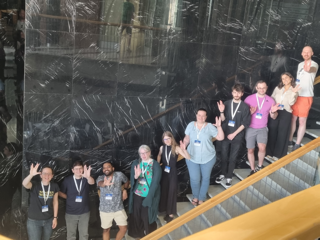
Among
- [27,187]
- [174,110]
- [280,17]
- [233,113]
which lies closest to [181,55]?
[174,110]

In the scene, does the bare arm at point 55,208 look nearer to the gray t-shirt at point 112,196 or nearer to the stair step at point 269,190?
the gray t-shirt at point 112,196

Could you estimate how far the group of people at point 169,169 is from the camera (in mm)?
5441

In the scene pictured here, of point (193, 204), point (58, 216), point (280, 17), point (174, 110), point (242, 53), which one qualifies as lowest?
point (58, 216)

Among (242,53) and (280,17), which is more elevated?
(280,17)

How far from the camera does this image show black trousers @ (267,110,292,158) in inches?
225

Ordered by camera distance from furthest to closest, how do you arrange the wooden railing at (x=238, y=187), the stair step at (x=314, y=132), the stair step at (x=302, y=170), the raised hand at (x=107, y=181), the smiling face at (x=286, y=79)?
1. the stair step at (x=314, y=132)
2. the raised hand at (x=107, y=181)
3. the smiling face at (x=286, y=79)
4. the wooden railing at (x=238, y=187)
5. the stair step at (x=302, y=170)

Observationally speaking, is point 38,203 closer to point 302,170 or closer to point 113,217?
point 113,217

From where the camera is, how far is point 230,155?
18.8ft

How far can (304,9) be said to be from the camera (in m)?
6.38

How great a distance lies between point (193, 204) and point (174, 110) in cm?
163

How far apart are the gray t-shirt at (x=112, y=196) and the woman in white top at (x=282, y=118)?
8.56 feet

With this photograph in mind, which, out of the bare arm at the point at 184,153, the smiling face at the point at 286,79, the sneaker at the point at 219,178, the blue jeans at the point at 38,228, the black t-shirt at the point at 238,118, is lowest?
the blue jeans at the point at 38,228

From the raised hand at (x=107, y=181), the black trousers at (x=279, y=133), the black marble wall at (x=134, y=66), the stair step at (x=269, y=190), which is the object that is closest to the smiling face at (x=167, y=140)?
the black marble wall at (x=134, y=66)

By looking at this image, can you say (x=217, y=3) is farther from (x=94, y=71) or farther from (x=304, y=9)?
(x=94, y=71)
